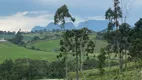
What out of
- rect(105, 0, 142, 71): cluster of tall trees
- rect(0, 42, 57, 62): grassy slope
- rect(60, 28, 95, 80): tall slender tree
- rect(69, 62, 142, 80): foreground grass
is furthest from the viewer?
rect(0, 42, 57, 62): grassy slope

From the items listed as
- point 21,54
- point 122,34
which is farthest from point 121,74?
point 21,54

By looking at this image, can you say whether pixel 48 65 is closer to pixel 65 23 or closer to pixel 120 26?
pixel 120 26

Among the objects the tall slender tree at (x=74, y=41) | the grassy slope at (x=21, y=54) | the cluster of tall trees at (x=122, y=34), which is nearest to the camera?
the tall slender tree at (x=74, y=41)

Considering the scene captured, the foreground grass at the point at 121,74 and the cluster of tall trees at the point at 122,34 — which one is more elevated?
the cluster of tall trees at the point at 122,34

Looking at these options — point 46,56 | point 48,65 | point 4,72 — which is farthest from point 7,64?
point 46,56

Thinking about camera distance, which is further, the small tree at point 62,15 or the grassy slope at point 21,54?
the grassy slope at point 21,54

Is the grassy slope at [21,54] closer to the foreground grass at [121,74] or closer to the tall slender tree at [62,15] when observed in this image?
the foreground grass at [121,74]

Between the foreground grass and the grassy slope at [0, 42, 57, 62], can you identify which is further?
the grassy slope at [0, 42, 57, 62]

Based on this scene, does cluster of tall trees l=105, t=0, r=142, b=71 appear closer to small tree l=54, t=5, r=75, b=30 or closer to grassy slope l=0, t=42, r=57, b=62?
small tree l=54, t=5, r=75, b=30

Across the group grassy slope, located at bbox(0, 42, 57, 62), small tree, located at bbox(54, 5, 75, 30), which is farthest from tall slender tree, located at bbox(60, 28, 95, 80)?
grassy slope, located at bbox(0, 42, 57, 62)

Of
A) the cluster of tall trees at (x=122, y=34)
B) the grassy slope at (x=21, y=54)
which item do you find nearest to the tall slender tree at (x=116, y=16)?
the cluster of tall trees at (x=122, y=34)

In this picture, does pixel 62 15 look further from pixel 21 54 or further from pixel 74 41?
pixel 21 54

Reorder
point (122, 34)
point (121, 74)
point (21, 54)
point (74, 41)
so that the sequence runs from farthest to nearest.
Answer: point (21, 54)
point (122, 34)
point (74, 41)
point (121, 74)

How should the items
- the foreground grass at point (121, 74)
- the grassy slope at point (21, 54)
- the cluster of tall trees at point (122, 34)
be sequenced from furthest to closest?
1. the grassy slope at point (21, 54)
2. the cluster of tall trees at point (122, 34)
3. the foreground grass at point (121, 74)
